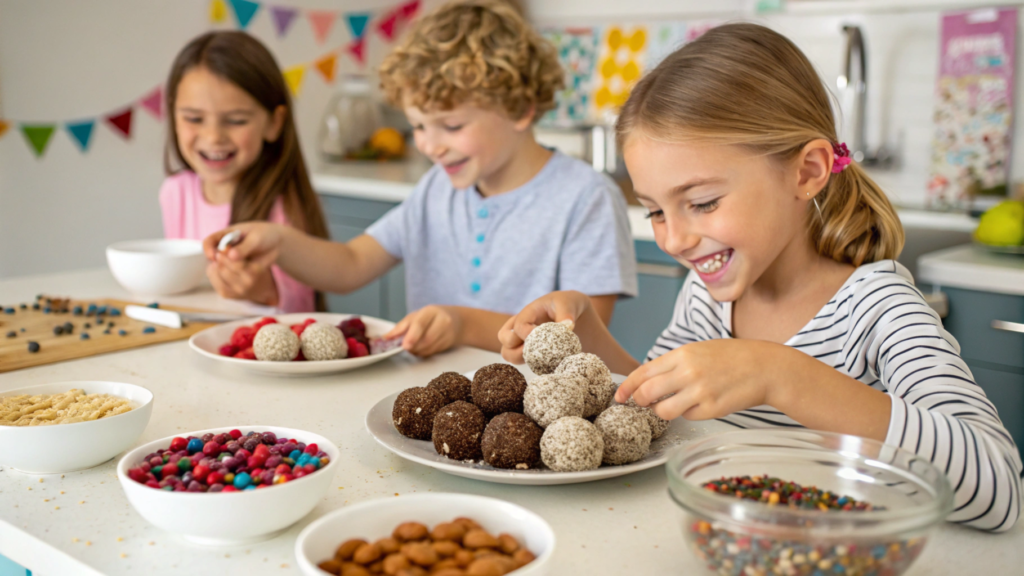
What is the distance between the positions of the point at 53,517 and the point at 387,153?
2977mm

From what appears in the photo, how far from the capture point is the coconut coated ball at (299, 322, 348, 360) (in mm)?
1163

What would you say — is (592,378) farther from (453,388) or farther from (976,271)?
(976,271)

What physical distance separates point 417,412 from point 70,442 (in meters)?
0.33

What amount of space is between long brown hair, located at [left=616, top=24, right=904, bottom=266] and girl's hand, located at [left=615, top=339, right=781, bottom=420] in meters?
0.33

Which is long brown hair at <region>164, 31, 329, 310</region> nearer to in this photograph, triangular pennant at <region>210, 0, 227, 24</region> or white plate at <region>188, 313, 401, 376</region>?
white plate at <region>188, 313, 401, 376</region>

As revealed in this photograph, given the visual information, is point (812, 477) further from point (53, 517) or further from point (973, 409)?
point (53, 517)

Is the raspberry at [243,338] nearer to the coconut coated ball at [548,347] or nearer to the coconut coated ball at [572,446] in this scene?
the coconut coated ball at [548,347]

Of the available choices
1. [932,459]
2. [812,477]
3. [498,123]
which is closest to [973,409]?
[932,459]

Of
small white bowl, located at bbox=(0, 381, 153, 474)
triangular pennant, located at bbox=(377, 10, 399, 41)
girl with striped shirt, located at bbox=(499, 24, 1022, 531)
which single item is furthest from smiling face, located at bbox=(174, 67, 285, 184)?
triangular pennant, located at bbox=(377, 10, 399, 41)

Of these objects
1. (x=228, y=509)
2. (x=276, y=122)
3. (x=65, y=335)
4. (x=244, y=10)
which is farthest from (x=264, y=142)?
(x=228, y=509)

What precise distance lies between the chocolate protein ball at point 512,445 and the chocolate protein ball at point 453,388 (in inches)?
4.2

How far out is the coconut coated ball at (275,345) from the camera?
114cm

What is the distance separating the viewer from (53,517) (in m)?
0.73

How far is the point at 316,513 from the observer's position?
75 centimetres
